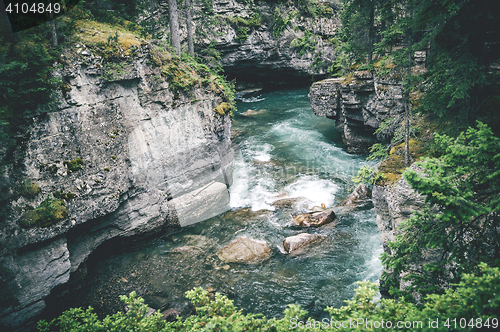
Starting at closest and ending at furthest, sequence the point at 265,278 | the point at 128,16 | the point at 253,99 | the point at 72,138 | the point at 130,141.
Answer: the point at 72,138 < the point at 265,278 < the point at 130,141 < the point at 128,16 < the point at 253,99

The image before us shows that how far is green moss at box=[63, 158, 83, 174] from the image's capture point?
1029 cm

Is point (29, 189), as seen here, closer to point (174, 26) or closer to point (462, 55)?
point (174, 26)

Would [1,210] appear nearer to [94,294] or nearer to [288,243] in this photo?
[94,294]

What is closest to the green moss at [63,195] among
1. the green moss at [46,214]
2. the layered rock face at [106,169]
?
the layered rock face at [106,169]

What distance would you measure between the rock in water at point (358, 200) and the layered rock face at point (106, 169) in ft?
22.8

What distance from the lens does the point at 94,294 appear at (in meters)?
10.6

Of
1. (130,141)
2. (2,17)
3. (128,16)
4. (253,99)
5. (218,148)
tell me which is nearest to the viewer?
(2,17)

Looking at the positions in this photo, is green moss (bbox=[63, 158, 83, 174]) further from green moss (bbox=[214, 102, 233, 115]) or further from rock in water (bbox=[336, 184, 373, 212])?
rock in water (bbox=[336, 184, 373, 212])

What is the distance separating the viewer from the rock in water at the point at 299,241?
12.4 m

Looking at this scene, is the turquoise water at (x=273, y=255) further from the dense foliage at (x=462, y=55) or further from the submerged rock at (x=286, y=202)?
the dense foliage at (x=462, y=55)

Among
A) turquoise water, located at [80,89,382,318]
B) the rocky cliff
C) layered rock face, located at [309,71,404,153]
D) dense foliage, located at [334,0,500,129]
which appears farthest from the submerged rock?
the rocky cliff

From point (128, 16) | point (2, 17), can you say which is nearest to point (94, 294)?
point (2, 17)

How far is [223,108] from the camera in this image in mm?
16641

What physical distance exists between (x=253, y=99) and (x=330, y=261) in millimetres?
31739
